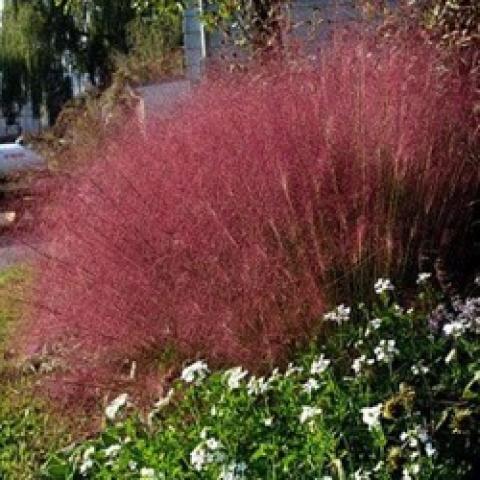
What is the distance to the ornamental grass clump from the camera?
388 centimetres

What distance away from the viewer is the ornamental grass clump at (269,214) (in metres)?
3.88

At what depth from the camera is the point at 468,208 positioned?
424 cm

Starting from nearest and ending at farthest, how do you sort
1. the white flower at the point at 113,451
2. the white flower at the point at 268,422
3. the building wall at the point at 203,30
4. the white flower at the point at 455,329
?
the white flower at the point at 268,422 → the white flower at the point at 113,451 → the white flower at the point at 455,329 → the building wall at the point at 203,30

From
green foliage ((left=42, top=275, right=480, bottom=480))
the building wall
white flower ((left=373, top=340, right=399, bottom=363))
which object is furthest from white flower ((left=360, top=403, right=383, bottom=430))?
the building wall

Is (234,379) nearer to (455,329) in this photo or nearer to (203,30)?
(455,329)

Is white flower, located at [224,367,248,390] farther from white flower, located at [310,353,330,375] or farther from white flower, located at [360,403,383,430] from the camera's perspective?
white flower, located at [360,403,383,430]

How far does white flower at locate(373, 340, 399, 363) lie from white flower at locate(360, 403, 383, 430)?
9.1 inches

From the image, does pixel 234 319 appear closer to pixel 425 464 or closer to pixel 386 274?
pixel 386 274

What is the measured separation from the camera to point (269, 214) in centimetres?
392

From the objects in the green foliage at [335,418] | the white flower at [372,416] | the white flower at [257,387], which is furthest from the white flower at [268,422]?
the white flower at [372,416]

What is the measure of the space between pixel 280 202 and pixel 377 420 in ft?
4.24

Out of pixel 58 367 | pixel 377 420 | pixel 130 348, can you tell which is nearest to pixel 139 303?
pixel 130 348

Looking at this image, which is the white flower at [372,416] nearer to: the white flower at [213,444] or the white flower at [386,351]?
the white flower at [386,351]

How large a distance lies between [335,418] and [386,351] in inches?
10.2
